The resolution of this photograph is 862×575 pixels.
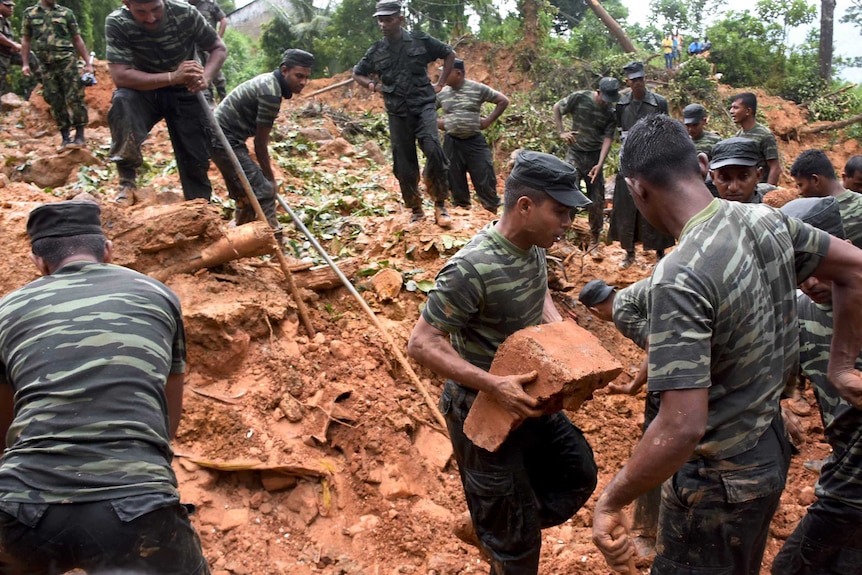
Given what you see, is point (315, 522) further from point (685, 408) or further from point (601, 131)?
point (601, 131)

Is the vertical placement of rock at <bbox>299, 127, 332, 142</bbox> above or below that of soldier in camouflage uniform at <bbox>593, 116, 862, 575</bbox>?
below

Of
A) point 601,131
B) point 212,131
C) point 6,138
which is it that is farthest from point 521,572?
point 6,138

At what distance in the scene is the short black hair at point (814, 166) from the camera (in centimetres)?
420

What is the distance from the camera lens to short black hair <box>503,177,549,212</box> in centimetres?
286

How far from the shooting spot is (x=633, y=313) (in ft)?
11.3

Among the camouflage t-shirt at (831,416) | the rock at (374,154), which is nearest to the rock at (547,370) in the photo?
the camouflage t-shirt at (831,416)

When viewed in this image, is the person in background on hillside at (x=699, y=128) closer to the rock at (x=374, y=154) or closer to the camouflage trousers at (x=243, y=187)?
the camouflage trousers at (x=243, y=187)

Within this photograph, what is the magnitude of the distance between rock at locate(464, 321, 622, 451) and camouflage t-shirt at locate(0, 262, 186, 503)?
1228mm

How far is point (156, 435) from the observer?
239cm

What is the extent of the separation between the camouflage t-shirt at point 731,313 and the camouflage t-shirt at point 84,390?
1732 millimetres

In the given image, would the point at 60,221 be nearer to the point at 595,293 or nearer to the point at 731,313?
the point at 731,313

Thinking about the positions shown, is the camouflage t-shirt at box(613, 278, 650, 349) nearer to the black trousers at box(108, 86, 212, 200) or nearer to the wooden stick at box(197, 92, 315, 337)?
the wooden stick at box(197, 92, 315, 337)

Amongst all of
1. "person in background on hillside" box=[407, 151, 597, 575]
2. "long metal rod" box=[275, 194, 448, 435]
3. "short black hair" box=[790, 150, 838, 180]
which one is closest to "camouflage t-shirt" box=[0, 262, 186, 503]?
"person in background on hillside" box=[407, 151, 597, 575]

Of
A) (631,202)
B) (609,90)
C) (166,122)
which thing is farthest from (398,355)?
(609,90)
